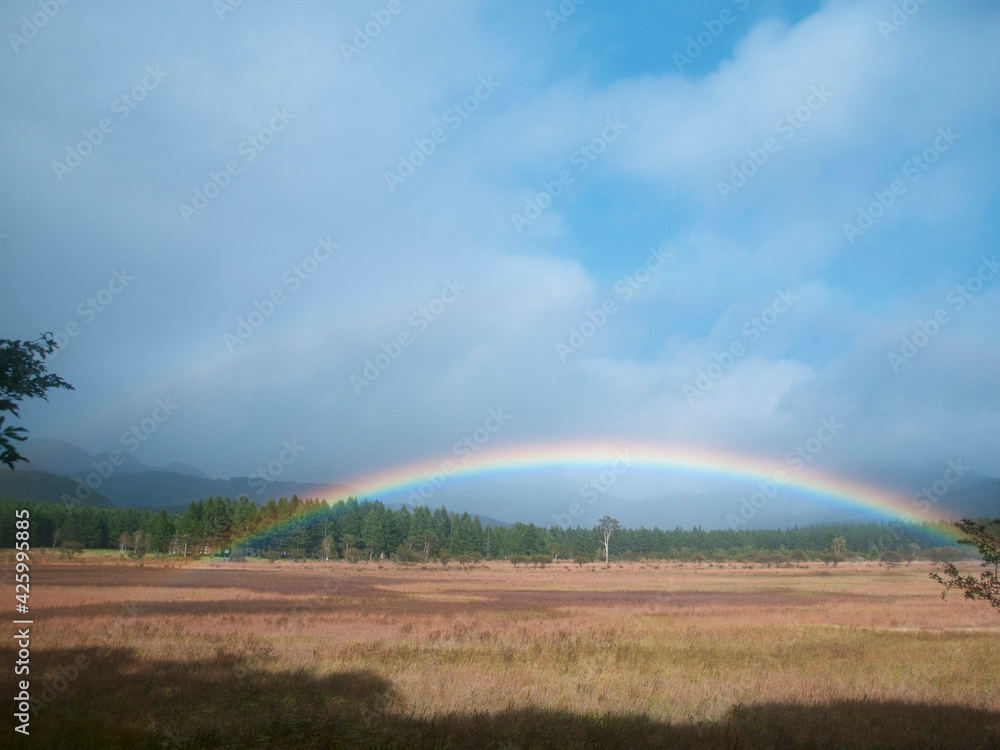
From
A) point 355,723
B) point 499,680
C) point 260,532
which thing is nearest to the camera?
point 355,723

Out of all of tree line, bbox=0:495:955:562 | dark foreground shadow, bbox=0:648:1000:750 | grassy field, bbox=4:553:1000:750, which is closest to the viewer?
dark foreground shadow, bbox=0:648:1000:750

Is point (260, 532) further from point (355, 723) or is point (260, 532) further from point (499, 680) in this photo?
point (355, 723)

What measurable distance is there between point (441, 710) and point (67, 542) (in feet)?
460

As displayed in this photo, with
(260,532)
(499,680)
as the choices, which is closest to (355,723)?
(499,680)

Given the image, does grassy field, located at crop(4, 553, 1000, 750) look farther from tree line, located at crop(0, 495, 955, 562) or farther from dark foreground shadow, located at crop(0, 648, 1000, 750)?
tree line, located at crop(0, 495, 955, 562)

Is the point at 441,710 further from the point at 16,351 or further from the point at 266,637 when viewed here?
the point at 266,637

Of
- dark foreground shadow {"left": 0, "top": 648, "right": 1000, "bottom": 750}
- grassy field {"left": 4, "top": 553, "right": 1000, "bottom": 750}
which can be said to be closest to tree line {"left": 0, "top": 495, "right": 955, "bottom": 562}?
grassy field {"left": 4, "top": 553, "right": 1000, "bottom": 750}

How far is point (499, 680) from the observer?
14.5m

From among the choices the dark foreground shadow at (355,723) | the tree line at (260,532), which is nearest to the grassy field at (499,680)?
the dark foreground shadow at (355,723)

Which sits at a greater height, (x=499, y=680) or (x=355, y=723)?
(x=355, y=723)

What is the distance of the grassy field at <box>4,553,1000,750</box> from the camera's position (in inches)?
395

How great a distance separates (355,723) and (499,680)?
525 centimetres

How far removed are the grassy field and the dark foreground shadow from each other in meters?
0.06

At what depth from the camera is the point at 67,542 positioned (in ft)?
389
